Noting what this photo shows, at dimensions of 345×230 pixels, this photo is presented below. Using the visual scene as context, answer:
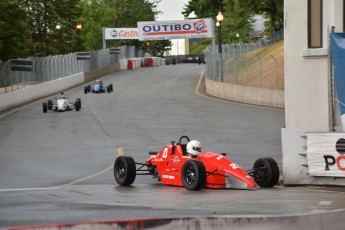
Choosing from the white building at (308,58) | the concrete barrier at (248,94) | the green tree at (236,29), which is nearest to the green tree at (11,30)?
the concrete barrier at (248,94)

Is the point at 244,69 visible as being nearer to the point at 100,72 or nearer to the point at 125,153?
the point at 125,153

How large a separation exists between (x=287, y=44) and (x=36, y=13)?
77352mm

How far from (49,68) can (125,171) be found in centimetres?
4348

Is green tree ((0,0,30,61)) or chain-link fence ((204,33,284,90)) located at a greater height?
green tree ((0,0,30,61))

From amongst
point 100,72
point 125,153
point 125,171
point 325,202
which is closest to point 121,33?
point 100,72

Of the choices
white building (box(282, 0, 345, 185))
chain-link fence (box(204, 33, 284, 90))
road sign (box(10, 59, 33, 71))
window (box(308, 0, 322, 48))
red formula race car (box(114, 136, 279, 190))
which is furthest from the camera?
road sign (box(10, 59, 33, 71))

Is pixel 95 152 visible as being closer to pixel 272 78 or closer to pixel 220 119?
pixel 220 119

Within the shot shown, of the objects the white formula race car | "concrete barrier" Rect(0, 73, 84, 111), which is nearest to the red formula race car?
the white formula race car

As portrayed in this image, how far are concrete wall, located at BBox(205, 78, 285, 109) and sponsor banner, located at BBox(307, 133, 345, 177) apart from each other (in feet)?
87.0

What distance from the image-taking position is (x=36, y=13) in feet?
309

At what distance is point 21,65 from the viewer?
5372 centimetres

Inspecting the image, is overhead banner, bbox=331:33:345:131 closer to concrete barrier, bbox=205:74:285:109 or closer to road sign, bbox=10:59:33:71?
concrete barrier, bbox=205:74:285:109

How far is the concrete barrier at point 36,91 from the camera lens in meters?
48.1

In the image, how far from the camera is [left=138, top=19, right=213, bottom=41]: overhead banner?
70688 mm
